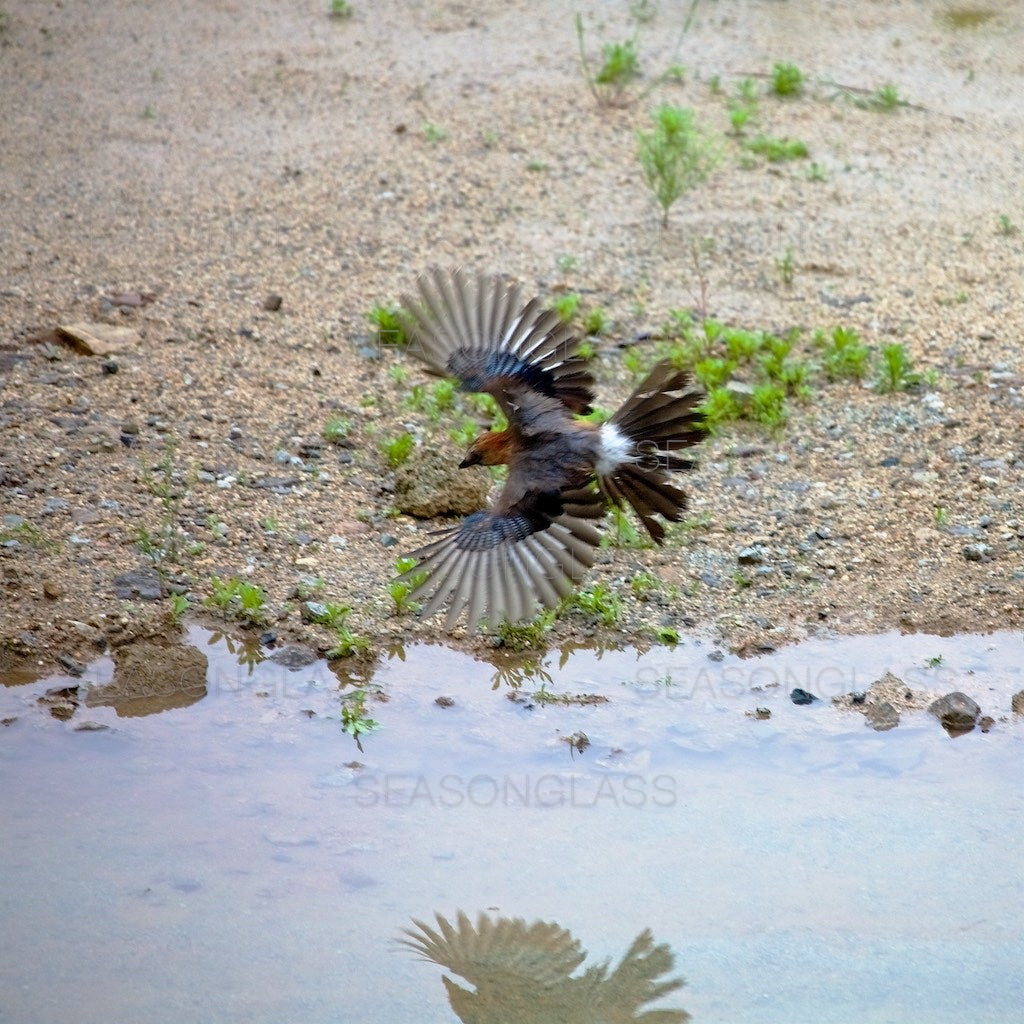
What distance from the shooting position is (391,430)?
23.5 feet

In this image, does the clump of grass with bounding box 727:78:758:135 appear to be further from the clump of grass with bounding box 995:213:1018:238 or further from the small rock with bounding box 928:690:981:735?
the small rock with bounding box 928:690:981:735

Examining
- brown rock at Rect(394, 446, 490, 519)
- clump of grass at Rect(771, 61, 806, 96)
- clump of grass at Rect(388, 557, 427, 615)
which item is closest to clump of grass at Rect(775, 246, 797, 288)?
clump of grass at Rect(771, 61, 806, 96)

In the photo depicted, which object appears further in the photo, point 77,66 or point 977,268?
point 77,66

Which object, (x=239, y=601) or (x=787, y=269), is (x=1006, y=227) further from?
(x=239, y=601)

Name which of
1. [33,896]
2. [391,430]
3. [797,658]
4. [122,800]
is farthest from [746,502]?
[33,896]

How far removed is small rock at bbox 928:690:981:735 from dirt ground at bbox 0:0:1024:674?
0.56 meters

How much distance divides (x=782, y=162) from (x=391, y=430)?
3943 millimetres

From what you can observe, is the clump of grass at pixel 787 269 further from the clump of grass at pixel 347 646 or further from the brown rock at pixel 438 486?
the clump of grass at pixel 347 646

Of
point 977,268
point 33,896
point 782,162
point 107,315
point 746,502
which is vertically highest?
point 782,162

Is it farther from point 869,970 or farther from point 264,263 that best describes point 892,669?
point 264,263

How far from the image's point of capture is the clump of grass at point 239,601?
592cm

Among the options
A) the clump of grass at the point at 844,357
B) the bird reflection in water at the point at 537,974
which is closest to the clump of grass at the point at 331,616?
the bird reflection in water at the point at 537,974

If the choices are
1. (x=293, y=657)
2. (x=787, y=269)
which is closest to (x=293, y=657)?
(x=293, y=657)

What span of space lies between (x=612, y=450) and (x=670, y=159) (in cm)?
343
